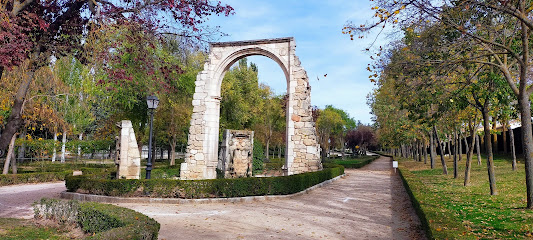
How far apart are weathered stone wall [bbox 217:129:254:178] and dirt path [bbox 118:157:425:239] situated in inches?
159

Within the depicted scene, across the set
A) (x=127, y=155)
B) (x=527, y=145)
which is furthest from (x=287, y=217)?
(x=127, y=155)

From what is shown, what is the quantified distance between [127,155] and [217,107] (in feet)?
18.6

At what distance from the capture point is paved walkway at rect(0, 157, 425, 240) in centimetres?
679

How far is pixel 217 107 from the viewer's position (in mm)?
17422

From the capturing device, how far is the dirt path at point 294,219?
6.78 m

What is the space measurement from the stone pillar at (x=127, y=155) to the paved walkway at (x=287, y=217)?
2.32 meters

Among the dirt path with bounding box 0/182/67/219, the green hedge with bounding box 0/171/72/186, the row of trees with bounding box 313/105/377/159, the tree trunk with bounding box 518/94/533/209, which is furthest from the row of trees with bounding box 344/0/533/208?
the row of trees with bounding box 313/105/377/159

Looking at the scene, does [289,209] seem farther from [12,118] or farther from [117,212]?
[12,118]

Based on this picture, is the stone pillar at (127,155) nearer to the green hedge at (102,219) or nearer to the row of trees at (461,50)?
the green hedge at (102,219)

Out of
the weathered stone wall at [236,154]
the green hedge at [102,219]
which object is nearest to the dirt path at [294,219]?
the green hedge at [102,219]

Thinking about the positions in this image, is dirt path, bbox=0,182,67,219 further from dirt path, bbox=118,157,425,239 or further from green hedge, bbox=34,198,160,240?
dirt path, bbox=118,157,425,239

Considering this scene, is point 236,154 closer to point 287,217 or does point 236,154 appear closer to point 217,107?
point 217,107

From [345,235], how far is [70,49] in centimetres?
572

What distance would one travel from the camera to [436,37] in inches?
350
